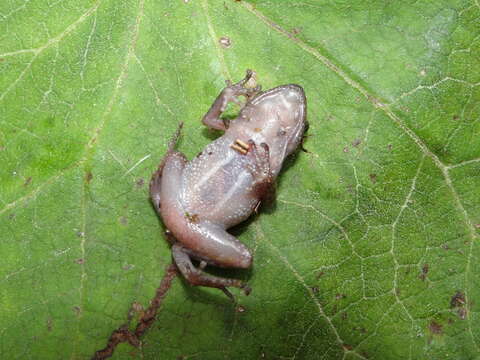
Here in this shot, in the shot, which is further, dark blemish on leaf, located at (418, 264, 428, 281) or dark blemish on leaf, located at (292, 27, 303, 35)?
dark blemish on leaf, located at (418, 264, 428, 281)

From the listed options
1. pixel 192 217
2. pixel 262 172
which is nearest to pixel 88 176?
pixel 192 217

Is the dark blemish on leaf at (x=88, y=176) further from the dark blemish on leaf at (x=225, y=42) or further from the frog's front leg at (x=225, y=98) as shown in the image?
the dark blemish on leaf at (x=225, y=42)

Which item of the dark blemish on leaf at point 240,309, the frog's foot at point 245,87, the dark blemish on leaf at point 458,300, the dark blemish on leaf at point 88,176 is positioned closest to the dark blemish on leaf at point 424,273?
the dark blemish on leaf at point 458,300

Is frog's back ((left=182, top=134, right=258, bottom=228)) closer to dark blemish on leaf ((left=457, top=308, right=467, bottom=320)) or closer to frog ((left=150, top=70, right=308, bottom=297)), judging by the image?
frog ((left=150, top=70, right=308, bottom=297))

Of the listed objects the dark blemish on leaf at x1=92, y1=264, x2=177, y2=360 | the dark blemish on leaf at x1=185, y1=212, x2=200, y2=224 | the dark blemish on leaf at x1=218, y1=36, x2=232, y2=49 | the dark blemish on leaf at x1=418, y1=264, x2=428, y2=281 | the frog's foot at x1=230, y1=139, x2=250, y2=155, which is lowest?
the dark blemish on leaf at x1=92, y1=264, x2=177, y2=360

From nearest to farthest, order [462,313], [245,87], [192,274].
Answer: [192,274] → [245,87] → [462,313]

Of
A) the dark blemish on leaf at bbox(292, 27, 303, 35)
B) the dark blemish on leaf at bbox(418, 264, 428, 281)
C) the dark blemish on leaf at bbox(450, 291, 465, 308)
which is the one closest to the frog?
the dark blemish on leaf at bbox(292, 27, 303, 35)

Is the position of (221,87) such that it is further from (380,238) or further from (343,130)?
(380,238)

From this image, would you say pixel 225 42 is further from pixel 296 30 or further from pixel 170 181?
pixel 170 181
